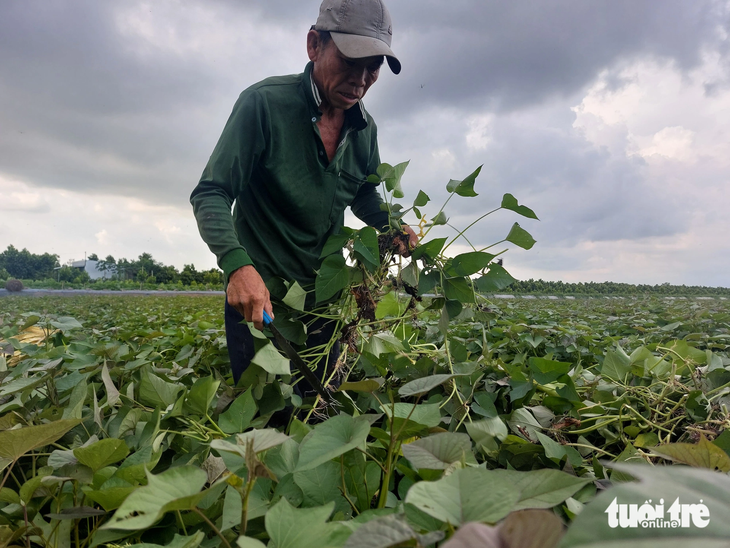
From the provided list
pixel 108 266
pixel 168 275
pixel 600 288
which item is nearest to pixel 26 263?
pixel 108 266

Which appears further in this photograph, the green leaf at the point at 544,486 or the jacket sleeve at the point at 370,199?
the jacket sleeve at the point at 370,199

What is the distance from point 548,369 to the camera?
4.00 ft

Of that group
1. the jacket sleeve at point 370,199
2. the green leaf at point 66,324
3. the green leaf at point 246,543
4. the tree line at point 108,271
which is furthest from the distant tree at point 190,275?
the green leaf at point 246,543

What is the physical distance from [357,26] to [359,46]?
4.2 inches

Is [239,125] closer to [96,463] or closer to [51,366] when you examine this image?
[51,366]

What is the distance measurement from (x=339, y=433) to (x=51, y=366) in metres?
1.01

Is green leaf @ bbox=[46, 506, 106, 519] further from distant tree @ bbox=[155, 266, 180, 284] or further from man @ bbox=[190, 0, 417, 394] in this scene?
distant tree @ bbox=[155, 266, 180, 284]

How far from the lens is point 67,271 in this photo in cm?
3534

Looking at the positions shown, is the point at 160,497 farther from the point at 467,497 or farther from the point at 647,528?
the point at 647,528

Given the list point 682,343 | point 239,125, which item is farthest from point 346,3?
point 682,343

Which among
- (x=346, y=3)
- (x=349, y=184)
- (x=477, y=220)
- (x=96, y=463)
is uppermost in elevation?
(x=346, y=3)

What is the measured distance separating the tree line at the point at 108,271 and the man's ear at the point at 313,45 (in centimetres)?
2260

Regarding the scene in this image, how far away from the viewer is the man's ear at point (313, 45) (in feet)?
5.56

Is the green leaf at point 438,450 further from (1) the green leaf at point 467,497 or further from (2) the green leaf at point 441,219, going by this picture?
(2) the green leaf at point 441,219
